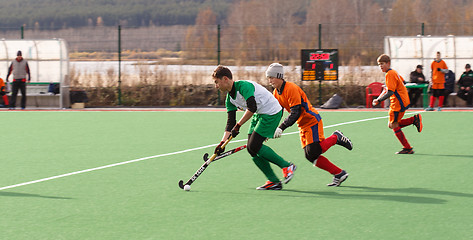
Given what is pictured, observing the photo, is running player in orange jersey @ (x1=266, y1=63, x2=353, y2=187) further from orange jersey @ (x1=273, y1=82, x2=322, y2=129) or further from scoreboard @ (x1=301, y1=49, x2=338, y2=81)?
scoreboard @ (x1=301, y1=49, x2=338, y2=81)

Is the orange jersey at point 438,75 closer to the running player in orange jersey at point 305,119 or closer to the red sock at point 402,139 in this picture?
the red sock at point 402,139

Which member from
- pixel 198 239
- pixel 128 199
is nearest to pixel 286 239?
pixel 198 239

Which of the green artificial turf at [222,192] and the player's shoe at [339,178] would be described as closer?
the green artificial turf at [222,192]

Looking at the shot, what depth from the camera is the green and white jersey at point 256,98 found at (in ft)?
27.9

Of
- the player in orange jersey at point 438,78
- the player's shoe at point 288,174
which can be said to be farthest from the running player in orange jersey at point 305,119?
the player in orange jersey at point 438,78

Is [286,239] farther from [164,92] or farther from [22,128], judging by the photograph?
[164,92]

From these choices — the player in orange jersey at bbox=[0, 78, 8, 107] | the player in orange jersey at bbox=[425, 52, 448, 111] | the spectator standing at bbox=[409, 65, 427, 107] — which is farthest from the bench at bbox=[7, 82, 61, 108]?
the player in orange jersey at bbox=[425, 52, 448, 111]

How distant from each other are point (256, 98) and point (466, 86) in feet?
50.4

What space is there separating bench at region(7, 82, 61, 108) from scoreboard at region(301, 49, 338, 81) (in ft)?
26.6

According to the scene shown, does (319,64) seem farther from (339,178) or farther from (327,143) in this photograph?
(339,178)

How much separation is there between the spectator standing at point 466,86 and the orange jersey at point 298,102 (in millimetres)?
14567

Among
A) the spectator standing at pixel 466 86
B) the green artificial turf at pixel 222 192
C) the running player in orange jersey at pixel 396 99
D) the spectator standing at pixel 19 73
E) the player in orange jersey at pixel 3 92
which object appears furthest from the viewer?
the player in orange jersey at pixel 3 92

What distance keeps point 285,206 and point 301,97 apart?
64.0 inches

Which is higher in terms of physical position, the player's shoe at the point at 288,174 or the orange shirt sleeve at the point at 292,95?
the orange shirt sleeve at the point at 292,95
